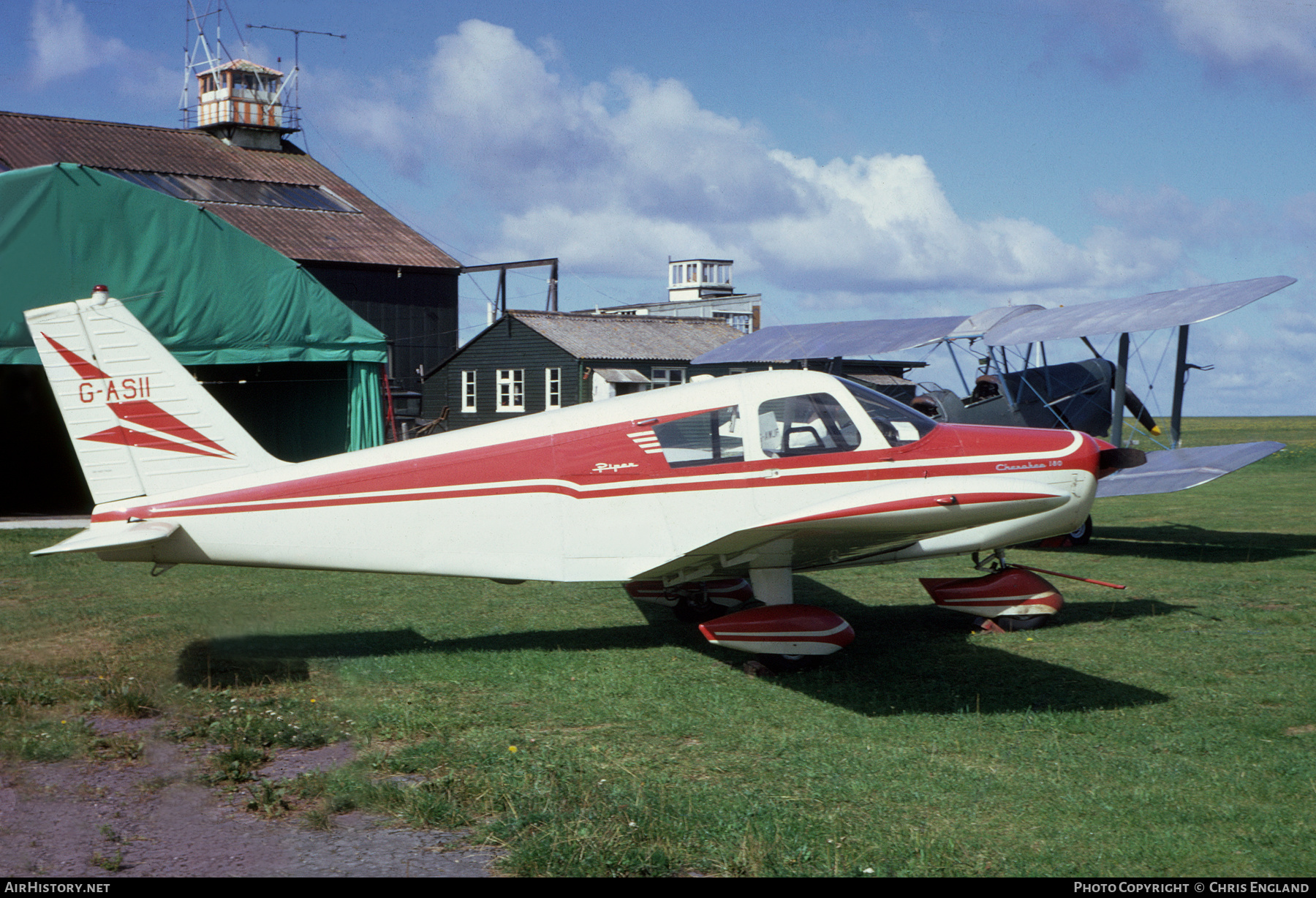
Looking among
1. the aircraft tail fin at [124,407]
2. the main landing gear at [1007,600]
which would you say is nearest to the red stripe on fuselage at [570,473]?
the aircraft tail fin at [124,407]

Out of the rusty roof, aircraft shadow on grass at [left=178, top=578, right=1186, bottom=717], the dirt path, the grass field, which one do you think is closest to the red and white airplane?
aircraft shadow on grass at [left=178, top=578, right=1186, bottom=717]

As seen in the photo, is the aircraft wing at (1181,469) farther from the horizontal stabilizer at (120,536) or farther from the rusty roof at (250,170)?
the rusty roof at (250,170)

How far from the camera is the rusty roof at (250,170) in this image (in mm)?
28453

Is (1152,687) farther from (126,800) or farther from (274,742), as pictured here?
(126,800)

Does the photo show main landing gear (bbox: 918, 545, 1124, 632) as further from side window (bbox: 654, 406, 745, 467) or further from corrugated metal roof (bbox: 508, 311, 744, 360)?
corrugated metal roof (bbox: 508, 311, 744, 360)

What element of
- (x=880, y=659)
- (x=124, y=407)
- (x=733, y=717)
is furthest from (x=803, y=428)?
(x=124, y=407)

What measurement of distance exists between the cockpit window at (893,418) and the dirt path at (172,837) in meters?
4.57

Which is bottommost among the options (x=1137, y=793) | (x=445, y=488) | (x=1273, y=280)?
(x=1137, y=793)

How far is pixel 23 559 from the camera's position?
12.6 meters

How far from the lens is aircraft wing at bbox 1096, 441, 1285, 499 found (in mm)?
12914

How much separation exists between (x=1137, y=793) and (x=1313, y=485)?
22.2 meters

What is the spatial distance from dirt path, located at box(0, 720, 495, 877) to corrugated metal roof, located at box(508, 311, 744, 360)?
33410 mm
